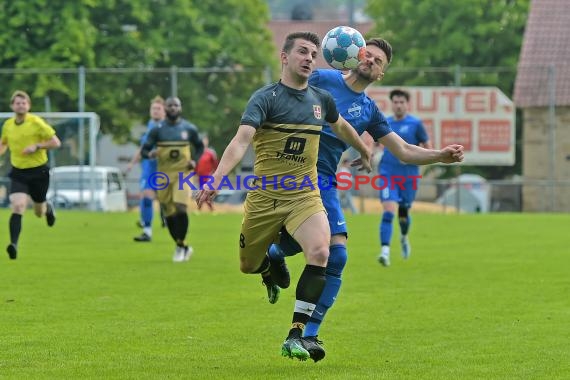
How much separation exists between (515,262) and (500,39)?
3173 cm

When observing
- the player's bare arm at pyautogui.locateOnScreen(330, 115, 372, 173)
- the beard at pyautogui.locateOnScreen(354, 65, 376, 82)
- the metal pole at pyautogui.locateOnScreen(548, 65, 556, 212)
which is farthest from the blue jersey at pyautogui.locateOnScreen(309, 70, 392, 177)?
the metal pole at pyautogui.locateOnScreen(548, 65, 556, 212)

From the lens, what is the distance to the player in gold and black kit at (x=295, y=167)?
27.5 feet

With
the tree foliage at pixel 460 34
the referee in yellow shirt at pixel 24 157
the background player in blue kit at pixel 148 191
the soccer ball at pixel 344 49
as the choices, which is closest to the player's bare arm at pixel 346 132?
the soccer ball at pixel 344 49

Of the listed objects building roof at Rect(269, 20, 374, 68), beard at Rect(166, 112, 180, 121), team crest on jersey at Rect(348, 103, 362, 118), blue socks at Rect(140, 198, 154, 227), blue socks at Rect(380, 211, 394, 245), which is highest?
building roof at Rect(269, 20, 374, 68)

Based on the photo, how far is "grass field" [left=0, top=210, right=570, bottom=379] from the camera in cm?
825

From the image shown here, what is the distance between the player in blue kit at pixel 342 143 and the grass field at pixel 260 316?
58 cm

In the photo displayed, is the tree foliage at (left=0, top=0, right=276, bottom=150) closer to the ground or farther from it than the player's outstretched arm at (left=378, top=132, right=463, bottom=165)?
farther from it

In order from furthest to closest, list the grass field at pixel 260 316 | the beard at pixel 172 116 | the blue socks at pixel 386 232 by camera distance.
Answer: the beard at pixel 172 116 → the blue socks at pixel 386 232 → the grass field at pixel 260 316

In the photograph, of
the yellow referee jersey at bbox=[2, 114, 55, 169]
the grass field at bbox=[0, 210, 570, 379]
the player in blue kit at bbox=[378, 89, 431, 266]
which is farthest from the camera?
the player in blue kit at bbox=[378, 89, 431, 266]

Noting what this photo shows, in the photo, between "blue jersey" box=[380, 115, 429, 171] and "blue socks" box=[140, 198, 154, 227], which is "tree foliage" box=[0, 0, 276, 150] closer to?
"blue socks" box=[140, 198, 154, 227]

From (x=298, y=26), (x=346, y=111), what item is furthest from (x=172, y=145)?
(x=298, y=26)

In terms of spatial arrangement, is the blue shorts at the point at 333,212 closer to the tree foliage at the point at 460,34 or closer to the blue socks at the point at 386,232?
the blue socks at the point at 386,232

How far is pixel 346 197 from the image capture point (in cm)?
3341

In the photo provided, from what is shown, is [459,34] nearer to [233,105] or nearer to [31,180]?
[233,105]
